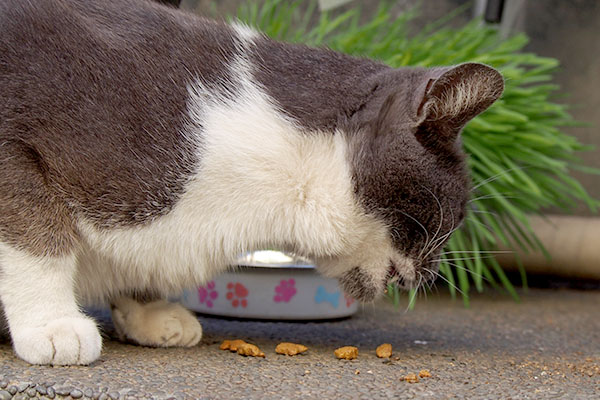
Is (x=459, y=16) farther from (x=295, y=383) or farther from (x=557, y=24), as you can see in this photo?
(x=295, y=383)

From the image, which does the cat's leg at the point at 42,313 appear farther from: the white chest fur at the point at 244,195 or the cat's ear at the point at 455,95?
the cat's ear at the point at 455,95

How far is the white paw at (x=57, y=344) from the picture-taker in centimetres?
90

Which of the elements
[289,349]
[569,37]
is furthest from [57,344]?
[569,37]

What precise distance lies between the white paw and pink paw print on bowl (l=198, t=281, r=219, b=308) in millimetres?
464

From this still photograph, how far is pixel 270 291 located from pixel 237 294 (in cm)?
7

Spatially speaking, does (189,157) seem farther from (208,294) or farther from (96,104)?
(208,294)

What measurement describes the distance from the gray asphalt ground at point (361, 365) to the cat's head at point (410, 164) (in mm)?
156

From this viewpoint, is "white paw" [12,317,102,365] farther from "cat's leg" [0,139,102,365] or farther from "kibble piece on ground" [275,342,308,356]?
"kibble piece on ground" [275,342,308,356]

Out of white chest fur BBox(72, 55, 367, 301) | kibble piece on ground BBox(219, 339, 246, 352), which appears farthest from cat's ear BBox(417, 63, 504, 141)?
kibble piece on ground BBox(219, 339, 246, 352)

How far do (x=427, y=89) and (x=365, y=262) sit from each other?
0.93 feet

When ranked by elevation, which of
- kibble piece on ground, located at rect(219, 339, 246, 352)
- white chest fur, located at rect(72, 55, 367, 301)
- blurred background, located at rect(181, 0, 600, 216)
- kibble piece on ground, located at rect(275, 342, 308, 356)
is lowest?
kibble piece on ground, located at rect(219, 339, 246, 352)

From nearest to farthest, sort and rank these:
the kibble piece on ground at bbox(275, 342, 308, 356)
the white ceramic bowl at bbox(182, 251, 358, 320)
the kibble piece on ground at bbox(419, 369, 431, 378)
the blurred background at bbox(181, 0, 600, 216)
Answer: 1. the kibble piece on ground at bbox(419, 369, 431, 378)
2. the kibble piece on ground at bbox(275, 342, 308, 356)
3. the white ceramic bowl at bbox(182, 251, 358, 320)
4. the blurred background at bbox(181, 0, 600, 216)

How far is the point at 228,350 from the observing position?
3.59 feet

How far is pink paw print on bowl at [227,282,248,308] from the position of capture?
54.1 inches
